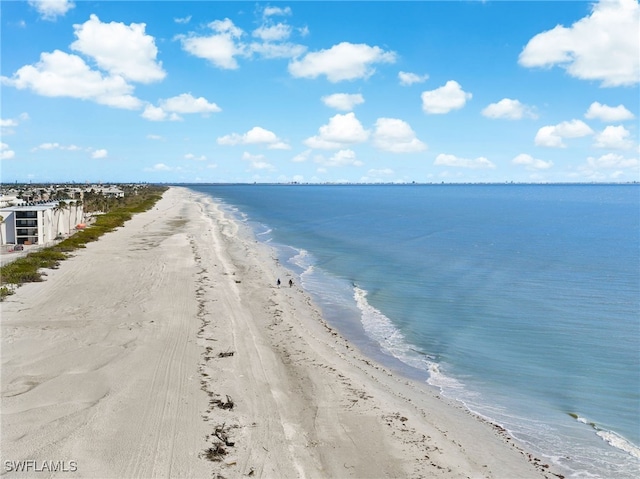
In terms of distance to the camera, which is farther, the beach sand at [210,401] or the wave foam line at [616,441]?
the wave foam line at [616,441]

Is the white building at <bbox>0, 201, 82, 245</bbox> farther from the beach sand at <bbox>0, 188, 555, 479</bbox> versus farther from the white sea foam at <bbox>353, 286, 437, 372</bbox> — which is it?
the white sea foam at <bbox>353, 286, 437, 372</bbox>

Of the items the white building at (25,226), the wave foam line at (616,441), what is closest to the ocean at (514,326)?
the wave foam line at (616,441)

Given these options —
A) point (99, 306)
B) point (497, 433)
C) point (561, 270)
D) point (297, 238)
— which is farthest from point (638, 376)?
point (297, 238)

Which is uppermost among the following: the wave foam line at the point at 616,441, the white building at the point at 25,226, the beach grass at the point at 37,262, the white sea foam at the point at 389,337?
the white building at the point at 25,226

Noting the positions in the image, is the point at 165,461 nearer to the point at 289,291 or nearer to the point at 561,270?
the point at 289,291

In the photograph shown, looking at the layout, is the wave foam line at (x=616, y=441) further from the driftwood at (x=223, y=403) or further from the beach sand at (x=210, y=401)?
the driftwood at (x=223, y=403)

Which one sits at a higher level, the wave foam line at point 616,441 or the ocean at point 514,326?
the ocean at point 514,326

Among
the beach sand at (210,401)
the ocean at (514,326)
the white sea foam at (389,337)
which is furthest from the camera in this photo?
the white sea foam at (389,337)

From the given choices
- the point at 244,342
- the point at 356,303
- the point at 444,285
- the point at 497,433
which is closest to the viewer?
the point at 497,433

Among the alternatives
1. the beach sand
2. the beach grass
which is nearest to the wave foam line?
the beach sand

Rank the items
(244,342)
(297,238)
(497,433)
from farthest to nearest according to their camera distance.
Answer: (297,238) < (244,342) < (497,433)
